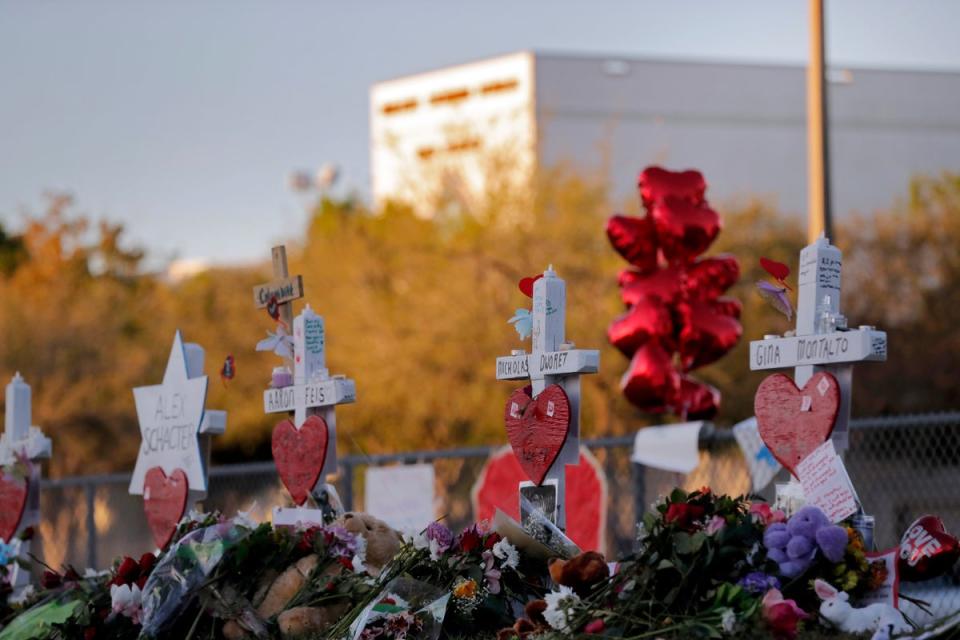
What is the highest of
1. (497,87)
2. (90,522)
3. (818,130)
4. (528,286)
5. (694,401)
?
(497,87)

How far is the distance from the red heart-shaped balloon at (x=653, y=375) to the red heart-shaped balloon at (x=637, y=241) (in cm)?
65

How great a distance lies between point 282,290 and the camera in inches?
315

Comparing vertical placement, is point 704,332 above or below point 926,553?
above

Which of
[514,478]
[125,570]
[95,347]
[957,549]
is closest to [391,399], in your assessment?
[95,347]

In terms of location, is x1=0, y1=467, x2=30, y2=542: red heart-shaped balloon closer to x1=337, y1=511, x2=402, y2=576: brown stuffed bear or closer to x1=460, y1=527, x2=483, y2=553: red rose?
x1=337, y1=511, x2=402, y2=576: brown stuffed bear

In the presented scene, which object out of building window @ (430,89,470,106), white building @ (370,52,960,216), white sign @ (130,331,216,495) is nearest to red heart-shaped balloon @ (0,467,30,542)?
white sign @ (130,331,216,495)

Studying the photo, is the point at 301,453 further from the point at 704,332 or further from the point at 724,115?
the point at 724,115

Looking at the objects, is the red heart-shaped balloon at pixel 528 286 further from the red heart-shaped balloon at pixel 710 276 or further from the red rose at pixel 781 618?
the red heart-shaped balloon at pixel 710 276

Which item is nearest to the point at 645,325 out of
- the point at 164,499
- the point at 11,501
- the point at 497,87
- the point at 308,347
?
the point at 308,347

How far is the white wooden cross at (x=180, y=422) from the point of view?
780 centimetres

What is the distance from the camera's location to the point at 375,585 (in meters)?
5.75

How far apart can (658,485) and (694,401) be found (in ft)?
4.96

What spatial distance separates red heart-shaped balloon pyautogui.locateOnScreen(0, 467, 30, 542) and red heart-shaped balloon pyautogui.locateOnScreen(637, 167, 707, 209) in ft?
15.9

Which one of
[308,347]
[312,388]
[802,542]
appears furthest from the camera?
[308,347]
